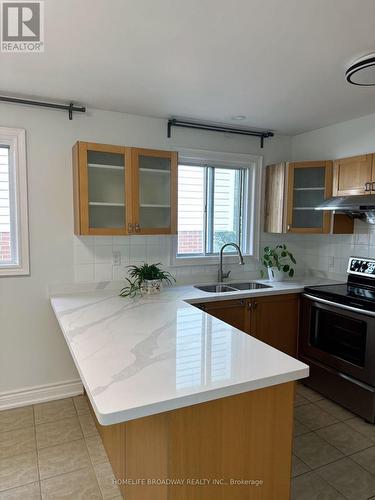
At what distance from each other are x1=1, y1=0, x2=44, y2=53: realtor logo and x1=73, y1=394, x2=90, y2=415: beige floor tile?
98.1 inches

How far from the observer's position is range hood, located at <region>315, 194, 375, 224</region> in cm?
271

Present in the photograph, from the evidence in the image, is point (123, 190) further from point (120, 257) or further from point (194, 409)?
point (194, 409)

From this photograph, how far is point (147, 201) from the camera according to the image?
2.83m

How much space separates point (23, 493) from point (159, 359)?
1.22 metres

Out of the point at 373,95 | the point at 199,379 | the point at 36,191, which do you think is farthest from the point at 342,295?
the point at 36,191

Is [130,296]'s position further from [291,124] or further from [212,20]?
[291,124]

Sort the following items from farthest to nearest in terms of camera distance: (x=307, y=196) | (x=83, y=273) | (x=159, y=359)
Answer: (x=307, y=196) < (x=83, y=273) < (x=159, y=359)

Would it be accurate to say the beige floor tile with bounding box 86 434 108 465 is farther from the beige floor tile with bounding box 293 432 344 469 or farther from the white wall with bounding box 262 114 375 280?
the white wall with bounding box 262 114 375 280

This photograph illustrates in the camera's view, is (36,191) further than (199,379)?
Yes

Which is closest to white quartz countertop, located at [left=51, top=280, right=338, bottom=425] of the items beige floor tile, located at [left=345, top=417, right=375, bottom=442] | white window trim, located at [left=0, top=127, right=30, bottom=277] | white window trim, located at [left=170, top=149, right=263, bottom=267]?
white window trim, located at [left=0, top=127, right=30, bottom=277]

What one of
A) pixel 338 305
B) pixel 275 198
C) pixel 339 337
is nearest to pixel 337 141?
pixel 275 198

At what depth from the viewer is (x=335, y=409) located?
8.96 ft

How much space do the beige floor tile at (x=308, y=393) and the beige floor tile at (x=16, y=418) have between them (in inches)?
86.6

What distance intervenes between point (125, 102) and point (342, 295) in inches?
91.8
